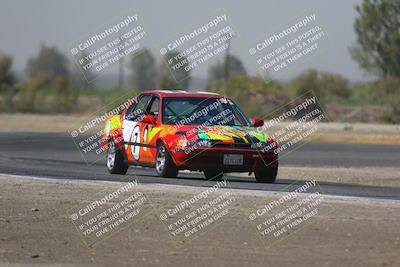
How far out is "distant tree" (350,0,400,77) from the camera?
6956 cm

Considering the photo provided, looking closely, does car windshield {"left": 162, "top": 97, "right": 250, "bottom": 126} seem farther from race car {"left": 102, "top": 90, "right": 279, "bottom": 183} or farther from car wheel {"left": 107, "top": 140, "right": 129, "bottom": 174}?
car wheel {"left": 107, "top": 140, "right": 129, "bottom": 174}

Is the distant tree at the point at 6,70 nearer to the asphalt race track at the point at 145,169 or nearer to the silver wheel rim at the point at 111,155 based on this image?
the asphalt race track at the point at 145,169

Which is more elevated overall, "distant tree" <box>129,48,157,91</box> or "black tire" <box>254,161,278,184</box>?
"black tire" <box>254,161,278,184</box>

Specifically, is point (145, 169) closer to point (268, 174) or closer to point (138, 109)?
point (138, 109)

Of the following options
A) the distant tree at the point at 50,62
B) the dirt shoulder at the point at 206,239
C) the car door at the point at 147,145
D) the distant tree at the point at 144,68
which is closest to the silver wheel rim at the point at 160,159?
the car door at the point at 147,145

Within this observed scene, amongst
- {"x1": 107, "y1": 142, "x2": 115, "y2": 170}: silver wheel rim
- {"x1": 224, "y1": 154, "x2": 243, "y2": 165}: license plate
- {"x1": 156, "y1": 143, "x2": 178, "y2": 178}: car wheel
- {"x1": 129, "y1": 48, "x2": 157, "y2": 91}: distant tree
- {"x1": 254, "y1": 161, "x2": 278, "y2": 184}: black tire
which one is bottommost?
{"x1": 129, "y1": 48, "x2": 157, "y2": 91}: distant tree

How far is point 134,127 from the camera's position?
1973 cm

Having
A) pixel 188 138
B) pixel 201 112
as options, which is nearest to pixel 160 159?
pixel 188 138

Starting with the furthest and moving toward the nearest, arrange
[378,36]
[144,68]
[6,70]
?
[144,68] → [6,70] → [378,36]

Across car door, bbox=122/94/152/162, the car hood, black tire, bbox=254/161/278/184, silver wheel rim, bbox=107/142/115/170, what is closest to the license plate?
the car hood

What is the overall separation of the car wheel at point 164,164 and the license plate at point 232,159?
89 cm

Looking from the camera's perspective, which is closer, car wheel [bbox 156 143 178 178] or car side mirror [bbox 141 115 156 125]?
car wheel [bbox 156 143 178 178]

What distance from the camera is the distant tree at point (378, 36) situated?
6956cm

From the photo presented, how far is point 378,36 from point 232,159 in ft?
175
